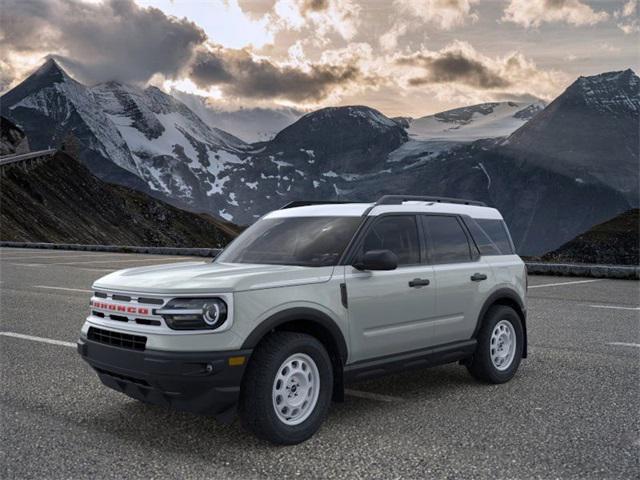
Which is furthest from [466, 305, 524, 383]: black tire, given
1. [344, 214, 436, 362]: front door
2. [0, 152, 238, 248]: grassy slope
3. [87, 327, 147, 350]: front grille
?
[0, 152, 238, 248]: grassy slope

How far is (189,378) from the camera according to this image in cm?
442

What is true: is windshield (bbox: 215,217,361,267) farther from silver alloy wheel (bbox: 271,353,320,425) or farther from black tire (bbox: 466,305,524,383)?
black tire (bbox: 466,305,524,383)

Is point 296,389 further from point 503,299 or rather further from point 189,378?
point 503,299

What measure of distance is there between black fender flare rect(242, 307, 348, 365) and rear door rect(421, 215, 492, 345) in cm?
123

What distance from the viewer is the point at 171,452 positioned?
15.1ft

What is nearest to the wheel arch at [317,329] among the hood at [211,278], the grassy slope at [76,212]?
the hood at [211,278]

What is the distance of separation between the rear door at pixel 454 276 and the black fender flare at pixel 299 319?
1.23m

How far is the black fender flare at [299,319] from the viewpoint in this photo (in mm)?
4598

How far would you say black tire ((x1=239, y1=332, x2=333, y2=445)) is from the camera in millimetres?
4555

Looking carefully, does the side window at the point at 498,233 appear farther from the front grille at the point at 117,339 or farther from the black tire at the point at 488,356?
the front grille at the point at 117,339

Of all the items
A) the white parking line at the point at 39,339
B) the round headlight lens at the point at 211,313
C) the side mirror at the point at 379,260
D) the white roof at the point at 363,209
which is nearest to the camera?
the round headlight lens at the point at 211,313

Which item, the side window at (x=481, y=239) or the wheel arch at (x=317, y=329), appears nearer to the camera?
the wheel arch at (x=317, y=329)

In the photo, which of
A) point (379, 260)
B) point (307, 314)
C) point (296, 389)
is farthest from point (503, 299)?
point (296, 389)

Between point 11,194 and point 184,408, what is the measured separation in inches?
2989
